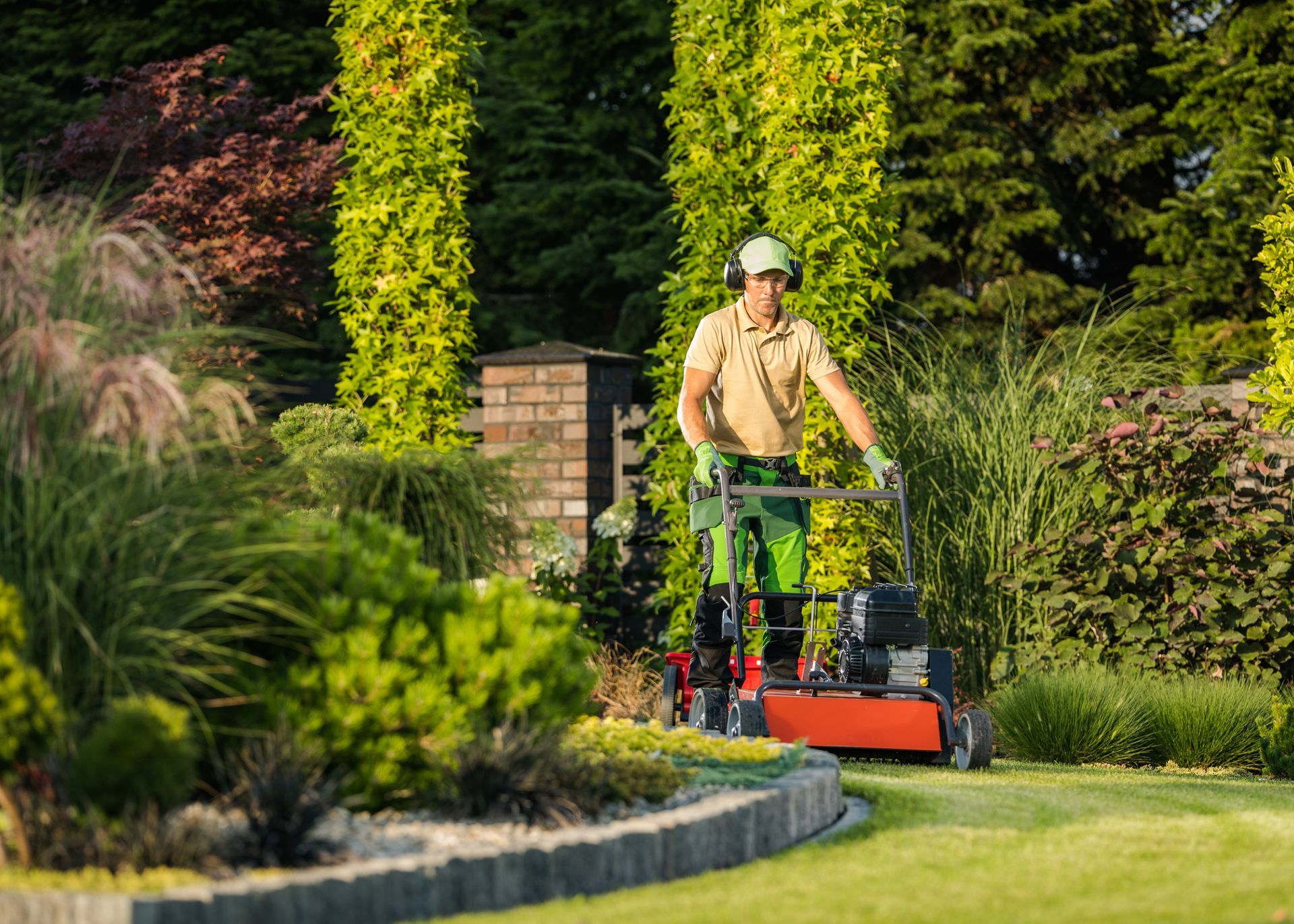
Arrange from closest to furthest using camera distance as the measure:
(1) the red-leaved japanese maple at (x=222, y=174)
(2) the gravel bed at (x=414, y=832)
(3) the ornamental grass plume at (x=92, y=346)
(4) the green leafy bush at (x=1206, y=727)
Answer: (2) the gravel bed at (x=414, y=832), (3) the ornamental grass plume at (x=92, y=346), (4) the green leafy bush at (x=1206, y=727), (1) the red-leaved japanese maple at (x=222, y=174)

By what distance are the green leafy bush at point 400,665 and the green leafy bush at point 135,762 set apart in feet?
1.30

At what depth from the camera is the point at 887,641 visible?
5.90m

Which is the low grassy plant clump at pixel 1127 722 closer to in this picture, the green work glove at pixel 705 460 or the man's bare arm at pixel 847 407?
the man's bare arm at pixel 847 407

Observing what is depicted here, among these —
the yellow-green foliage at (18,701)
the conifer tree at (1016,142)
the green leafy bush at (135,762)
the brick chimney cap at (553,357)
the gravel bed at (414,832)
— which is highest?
the conifer tree at (1016,142)

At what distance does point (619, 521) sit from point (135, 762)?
20.5ft

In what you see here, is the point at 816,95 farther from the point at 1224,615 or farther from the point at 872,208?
the point at 1224,615

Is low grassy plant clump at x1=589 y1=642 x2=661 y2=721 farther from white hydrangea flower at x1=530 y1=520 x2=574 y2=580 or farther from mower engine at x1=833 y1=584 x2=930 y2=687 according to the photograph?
mower engine at x1=833 y1=584 x2=930 y2=687

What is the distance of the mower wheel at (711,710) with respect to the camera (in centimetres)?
606

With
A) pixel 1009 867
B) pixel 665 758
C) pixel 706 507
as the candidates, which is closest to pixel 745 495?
pixel 706 507

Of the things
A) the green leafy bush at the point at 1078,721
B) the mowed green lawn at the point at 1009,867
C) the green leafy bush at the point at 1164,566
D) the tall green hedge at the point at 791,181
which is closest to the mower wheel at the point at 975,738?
the mowed green lawn at the point at 1009,867

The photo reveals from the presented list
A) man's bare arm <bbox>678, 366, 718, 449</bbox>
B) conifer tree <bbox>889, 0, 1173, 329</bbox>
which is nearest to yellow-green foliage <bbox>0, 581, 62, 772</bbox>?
man's bare arm <bbox>678, 366, 718, 449</bbox>

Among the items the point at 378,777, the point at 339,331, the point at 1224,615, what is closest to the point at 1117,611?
the point at 1224,615

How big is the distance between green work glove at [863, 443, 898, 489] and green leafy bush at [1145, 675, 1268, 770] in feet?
5.73

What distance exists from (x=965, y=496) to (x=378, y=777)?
5.12 metres
